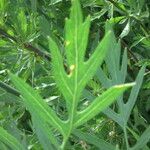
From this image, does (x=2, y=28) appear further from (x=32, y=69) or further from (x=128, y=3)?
(x=128, y=3)

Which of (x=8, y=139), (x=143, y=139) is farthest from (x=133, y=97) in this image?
(x=8, y=139)

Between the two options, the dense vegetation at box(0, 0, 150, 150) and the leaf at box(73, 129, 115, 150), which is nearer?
the dense vegetation at box(0, 0, 150, 150)

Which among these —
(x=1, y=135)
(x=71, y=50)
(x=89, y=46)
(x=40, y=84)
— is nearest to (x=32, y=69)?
(x=40, y=84)

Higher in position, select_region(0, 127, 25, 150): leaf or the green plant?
the green plant

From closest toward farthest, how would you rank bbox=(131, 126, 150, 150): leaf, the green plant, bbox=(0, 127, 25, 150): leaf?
the green plant, bbox=(0, 127, 25, 150): leaf, bbox=(131, 126, 150, 150): leaf

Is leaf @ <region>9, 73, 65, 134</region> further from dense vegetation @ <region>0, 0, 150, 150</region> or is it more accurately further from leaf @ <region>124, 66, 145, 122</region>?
leaf @ <region>124, 66, 145, 122</region>

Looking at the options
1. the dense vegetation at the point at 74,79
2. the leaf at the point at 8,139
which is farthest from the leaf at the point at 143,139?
the leaf at the point at 8,139

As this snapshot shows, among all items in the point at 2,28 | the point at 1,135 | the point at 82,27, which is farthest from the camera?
the point at 2,28

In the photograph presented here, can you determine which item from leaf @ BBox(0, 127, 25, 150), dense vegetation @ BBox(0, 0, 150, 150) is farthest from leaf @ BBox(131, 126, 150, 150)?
leaf @ BBox(0, 127, 25, 150)
